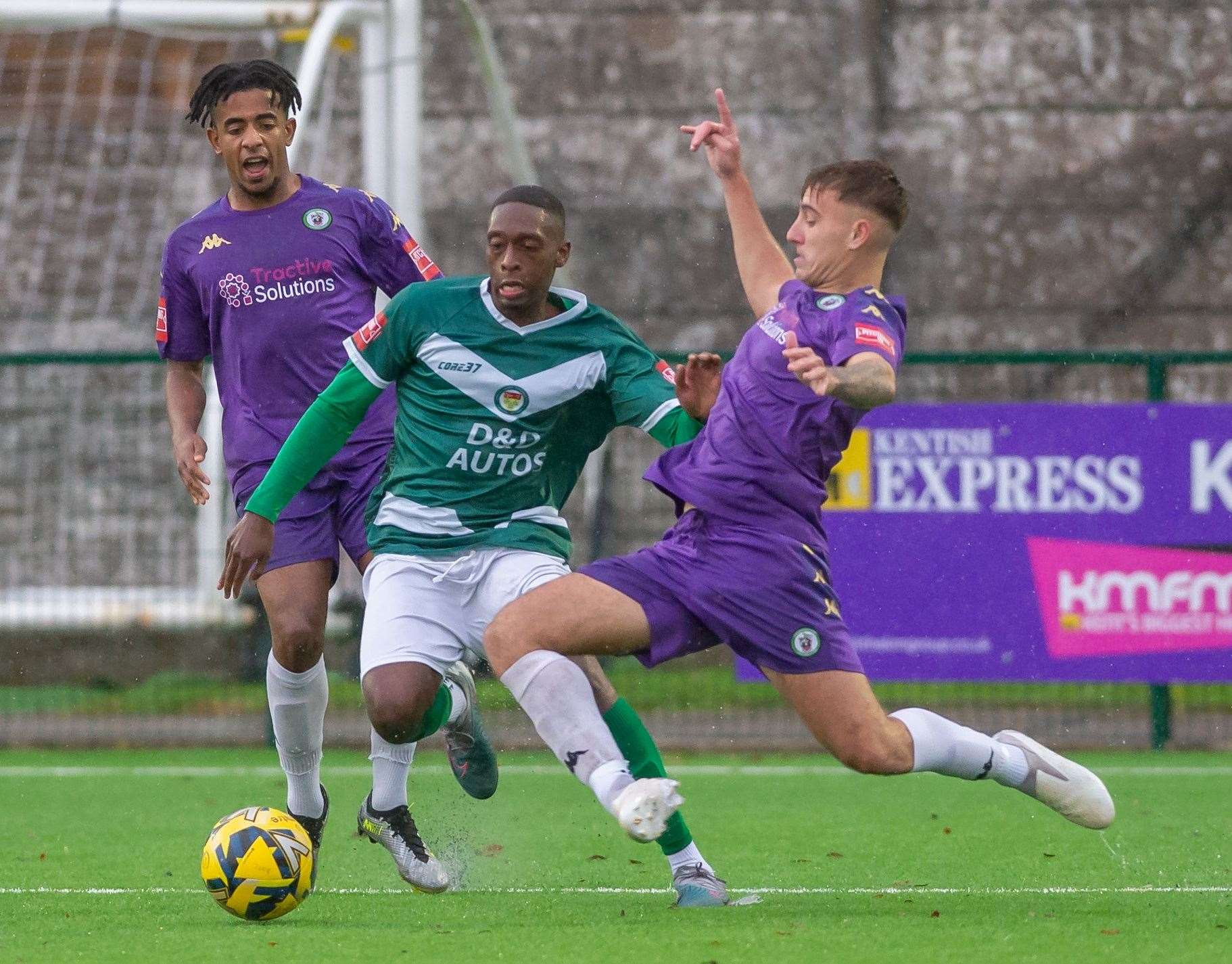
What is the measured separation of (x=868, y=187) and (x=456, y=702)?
1914 millimetres

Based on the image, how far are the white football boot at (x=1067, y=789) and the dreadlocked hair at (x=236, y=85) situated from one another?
9.44 feet

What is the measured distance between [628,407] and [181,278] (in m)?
1.60

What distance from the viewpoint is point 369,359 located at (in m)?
5.26

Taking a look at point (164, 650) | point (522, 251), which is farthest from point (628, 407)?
point (164, 650)

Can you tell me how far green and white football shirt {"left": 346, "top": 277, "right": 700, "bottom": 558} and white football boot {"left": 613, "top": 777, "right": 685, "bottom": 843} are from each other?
102 cm

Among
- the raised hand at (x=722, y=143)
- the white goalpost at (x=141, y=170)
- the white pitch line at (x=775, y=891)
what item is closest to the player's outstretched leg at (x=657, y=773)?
the white pitch line at (x=775, y=891)

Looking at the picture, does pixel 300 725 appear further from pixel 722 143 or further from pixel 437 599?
pixel 722 143

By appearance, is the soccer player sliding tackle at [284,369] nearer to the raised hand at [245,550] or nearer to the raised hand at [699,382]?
the raised hand at [245,550]

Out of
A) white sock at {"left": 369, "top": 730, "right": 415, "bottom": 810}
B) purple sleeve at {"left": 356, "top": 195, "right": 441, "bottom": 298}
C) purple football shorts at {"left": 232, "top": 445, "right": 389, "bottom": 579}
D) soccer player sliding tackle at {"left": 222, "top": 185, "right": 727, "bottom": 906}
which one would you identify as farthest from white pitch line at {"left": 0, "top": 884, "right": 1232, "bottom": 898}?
purple sleeve at {"left": 356, "top": 195, "right": 441, "bottom": 298}

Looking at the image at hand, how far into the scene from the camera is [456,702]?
574 cm

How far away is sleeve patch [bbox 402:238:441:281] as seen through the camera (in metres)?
6.09

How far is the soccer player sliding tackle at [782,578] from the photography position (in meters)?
4.86

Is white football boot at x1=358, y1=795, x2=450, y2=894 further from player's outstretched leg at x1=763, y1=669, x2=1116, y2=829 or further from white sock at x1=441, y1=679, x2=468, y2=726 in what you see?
player's outstretched leg at x1=763, y1=669, x2=1116, y2=829

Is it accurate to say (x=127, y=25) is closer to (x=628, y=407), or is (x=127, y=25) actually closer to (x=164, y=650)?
(x=164, y=650)
